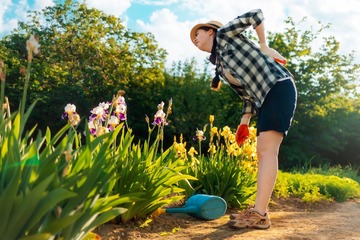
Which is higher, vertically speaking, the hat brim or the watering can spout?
the hat brim

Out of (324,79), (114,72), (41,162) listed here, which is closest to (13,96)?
(114,72)

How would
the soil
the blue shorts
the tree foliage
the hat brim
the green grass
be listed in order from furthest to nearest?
1. the tree foliage
2. the green grass
3. the hat brim
4. the blue shorts
5. the soil

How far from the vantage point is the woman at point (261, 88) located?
393 centimetres

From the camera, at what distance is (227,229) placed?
405cm

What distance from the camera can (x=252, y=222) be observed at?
4.04m

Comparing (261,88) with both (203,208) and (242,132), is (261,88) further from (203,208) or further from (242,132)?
(203,208)

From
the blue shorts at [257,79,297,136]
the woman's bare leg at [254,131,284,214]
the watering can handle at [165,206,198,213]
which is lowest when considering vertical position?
the watering can handle at [165,206,198,213]

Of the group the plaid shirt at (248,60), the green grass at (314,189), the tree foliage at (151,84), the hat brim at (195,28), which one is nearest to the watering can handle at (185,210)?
the plaid shirt at (248,60)

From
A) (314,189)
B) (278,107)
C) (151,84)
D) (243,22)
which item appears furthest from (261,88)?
(151,84)

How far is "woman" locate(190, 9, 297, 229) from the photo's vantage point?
3934 millimetres

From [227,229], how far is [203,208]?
0.37 m

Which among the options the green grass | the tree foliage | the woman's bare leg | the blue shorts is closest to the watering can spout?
the woman's bare leg

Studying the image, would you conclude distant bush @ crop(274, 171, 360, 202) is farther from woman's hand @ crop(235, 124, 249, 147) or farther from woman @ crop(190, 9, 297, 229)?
woman @ crop(190, 9, 297, 229)

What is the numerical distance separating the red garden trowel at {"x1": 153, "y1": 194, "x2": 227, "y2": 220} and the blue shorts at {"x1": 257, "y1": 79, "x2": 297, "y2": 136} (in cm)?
85
